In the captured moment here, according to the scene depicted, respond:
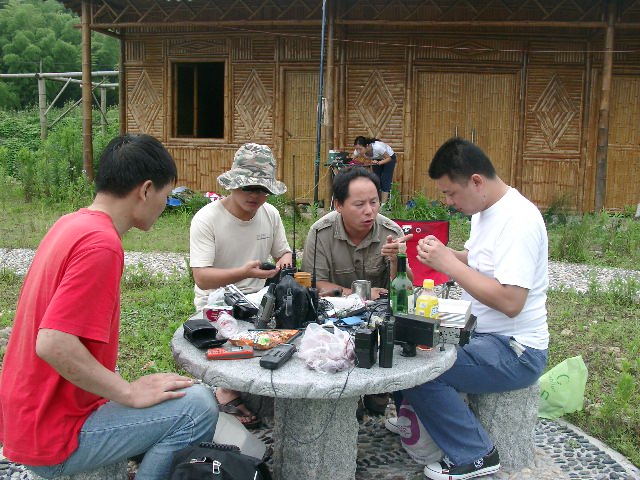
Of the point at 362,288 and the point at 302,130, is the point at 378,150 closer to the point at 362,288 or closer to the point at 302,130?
the point at 302,130

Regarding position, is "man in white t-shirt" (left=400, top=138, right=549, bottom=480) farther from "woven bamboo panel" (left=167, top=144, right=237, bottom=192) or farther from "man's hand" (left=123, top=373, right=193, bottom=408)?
"woven bamboo panel" (left=167, top=144, right=237, bottom=192)

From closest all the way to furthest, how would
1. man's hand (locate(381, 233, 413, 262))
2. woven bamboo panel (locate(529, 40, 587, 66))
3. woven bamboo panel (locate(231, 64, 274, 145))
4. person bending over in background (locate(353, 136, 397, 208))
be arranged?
man's hand (locate(381, 233, 413, 262)), person bending over in background (locate(353, 136, 397, 208)), woven bamboo panel (locate(529, 40, 587, 66)), woven bamboo panel (locate(231, 64, 274, 145))

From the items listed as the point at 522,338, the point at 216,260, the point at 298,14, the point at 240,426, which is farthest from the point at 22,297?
the point at 298,14

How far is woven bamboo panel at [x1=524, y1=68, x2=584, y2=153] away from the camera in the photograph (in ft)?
38.4

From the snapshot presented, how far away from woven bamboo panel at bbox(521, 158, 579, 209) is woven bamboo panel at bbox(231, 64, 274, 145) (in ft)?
14.9

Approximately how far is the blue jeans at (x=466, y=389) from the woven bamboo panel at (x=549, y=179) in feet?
30.2

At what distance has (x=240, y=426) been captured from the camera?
3.12 metres

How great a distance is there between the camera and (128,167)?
2.50 metres

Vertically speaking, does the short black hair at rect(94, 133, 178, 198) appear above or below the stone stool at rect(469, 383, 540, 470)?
above

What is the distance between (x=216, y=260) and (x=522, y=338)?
5.98 ft

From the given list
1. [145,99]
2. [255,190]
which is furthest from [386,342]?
[145,99]

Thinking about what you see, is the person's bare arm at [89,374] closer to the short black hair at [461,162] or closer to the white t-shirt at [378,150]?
the short black hair at [461,162]

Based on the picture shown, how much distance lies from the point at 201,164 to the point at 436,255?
10.2m

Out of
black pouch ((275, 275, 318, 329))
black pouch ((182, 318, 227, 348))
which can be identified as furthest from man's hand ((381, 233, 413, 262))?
black pouch ((182, 318, 227, 348))
